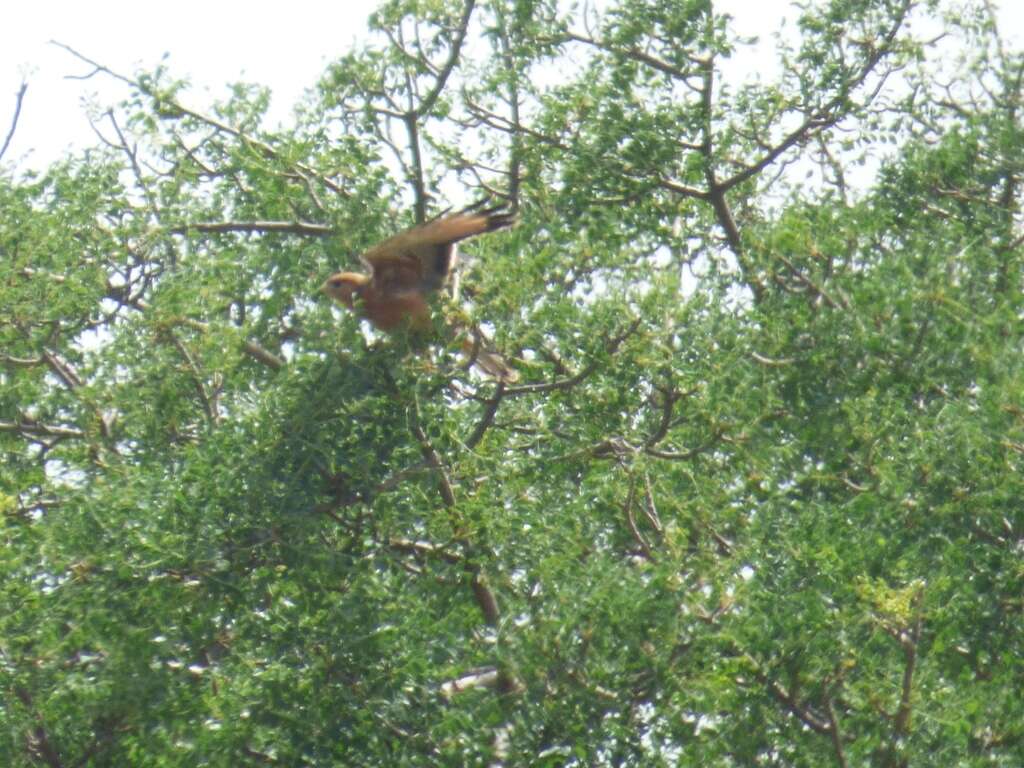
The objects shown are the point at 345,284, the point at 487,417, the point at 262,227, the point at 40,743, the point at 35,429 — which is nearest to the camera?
the point at 487,417

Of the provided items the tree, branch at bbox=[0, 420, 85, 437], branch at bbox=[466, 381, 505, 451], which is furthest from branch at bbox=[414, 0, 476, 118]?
branch at bbox=[0, 420, 85, 437]

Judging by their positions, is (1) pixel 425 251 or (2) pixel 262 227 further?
(2) pixel 262 227

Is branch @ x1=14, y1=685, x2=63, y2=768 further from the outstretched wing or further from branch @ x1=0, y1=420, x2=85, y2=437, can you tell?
the outstretched wing

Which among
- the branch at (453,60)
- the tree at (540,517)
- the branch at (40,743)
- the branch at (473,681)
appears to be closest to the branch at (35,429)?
the tree at (540,517)

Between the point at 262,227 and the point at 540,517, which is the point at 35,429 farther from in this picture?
the point at 540,517

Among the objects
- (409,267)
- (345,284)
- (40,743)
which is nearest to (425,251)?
(409,267)

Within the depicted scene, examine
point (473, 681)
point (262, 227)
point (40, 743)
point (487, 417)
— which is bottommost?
point (473, 681)

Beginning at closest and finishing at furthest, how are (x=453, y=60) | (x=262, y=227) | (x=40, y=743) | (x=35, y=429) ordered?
(x=40, y=743) → (x=453, y=60) → (x=35, y=429) → (x=262, y=227)

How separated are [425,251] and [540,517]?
1.39 m

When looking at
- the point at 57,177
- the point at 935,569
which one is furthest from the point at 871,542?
the point at 57,177

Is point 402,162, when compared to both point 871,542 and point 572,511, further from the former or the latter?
point 871,542

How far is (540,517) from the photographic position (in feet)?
18.7

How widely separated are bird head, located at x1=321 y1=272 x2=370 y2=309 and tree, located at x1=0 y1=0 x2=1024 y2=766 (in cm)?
10

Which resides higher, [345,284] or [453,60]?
[453,60]
